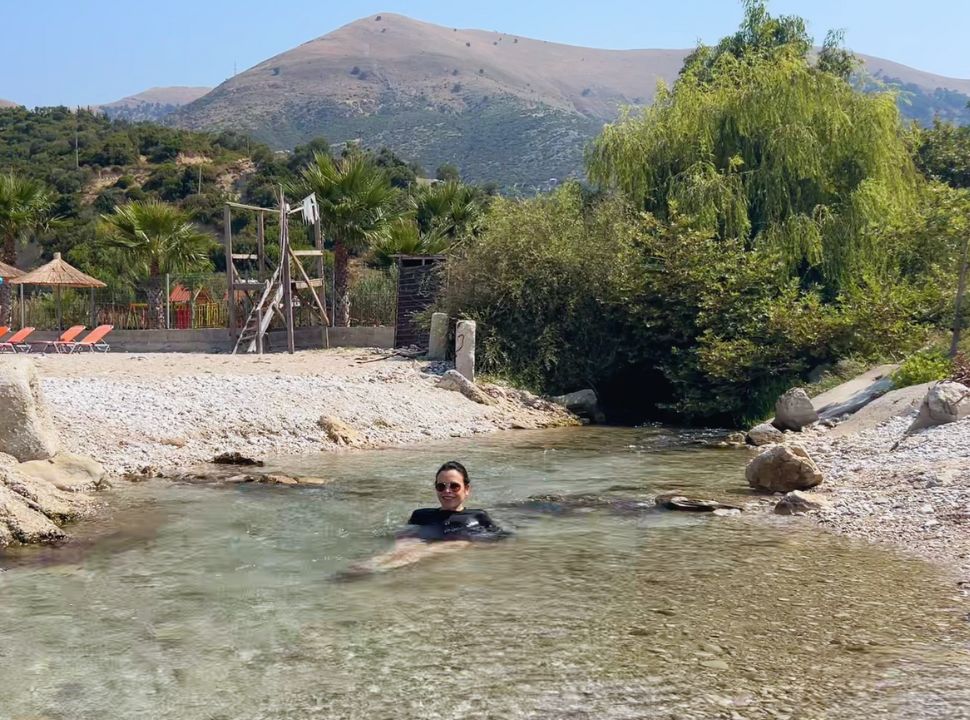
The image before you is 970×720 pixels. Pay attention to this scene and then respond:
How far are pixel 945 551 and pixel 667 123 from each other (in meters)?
15.9

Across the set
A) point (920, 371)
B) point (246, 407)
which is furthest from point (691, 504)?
point (246, 407)

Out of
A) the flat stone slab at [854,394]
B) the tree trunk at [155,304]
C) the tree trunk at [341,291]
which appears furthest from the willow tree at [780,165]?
the tree trunk at [155,304]

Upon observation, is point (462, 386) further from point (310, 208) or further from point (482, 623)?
point (482, 623)

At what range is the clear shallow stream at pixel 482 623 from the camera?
16.1 feet

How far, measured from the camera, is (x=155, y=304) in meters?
27.7

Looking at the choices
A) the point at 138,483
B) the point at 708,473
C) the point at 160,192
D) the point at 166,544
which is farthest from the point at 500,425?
the point at 160,192

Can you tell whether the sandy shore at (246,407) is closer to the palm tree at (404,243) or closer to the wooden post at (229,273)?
the wooden post at (229,273)

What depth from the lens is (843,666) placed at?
5270 mm

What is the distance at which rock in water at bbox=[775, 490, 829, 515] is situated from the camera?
9523 mm

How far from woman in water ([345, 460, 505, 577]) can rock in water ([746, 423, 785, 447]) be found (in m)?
7.59

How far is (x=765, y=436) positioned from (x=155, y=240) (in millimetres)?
18956

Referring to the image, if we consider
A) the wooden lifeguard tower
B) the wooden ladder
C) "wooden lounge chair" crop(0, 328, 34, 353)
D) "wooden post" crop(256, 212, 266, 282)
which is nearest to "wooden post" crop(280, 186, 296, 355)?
the wooden lifeguard tower

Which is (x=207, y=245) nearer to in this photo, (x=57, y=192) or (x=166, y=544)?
(x=166, y=544)

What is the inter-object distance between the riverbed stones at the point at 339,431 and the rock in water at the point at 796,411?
6450mm
